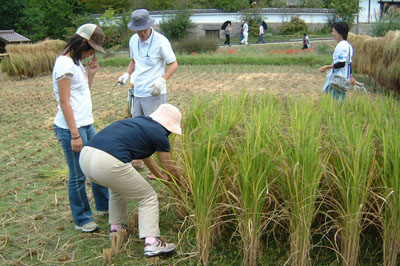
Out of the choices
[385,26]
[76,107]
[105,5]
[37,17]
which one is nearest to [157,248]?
[76,107]

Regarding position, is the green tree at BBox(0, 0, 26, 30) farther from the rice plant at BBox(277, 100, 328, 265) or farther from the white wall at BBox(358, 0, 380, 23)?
the rice plant at BBox(277, 100, 328, 265)

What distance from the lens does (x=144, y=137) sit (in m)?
2.60

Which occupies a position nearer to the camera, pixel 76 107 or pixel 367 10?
pixel 76 107

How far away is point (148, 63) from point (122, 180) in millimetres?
1753

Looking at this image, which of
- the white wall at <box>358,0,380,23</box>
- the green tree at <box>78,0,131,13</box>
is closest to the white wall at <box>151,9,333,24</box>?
the white wall at <box>358,0,380,23</box>

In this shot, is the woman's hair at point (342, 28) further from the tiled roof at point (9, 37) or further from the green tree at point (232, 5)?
the green tree at point (232, 5)

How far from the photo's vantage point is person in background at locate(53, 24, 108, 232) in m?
2.83

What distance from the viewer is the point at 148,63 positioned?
404 cm

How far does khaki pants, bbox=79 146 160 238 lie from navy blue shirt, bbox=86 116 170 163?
0.14 ft

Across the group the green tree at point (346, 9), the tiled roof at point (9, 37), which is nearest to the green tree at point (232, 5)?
Result: the green tree at point (346, 9)

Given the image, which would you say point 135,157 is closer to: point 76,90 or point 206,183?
point 206,183

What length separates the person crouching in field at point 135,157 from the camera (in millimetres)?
2518

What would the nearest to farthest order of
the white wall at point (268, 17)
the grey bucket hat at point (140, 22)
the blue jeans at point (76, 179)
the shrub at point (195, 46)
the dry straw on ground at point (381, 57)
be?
the blue jeans at point (76, 179)
the grey bucket hat at point (140, 22)
the dry straw on ground at point (381, 57)
the shrub at point (195, 46)
the white wall at point (268, 17)

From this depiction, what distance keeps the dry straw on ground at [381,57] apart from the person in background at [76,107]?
290 inches
